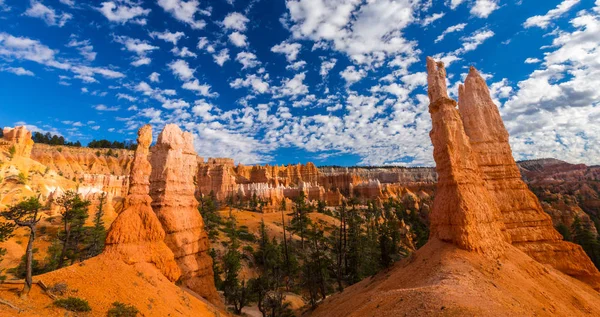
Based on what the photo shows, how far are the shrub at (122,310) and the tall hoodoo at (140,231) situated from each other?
13.9 feet

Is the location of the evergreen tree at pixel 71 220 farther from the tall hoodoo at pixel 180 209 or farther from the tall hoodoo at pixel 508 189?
the tall hoodoo at pixel 508 189

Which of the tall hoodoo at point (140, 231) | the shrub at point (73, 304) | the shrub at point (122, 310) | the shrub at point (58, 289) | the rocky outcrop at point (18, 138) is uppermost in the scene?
the rocky outcrop at point (18, 138)

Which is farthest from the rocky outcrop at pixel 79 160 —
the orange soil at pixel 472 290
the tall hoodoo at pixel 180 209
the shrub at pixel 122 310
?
the orange soil at pixel 472 290

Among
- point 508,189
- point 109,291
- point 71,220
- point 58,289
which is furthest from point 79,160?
point 508,189

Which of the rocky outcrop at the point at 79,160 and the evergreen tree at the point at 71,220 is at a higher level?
the rocky outcrop at the point at 79,160

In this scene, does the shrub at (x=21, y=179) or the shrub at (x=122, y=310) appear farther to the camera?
the shrub at (x=21, y=179)

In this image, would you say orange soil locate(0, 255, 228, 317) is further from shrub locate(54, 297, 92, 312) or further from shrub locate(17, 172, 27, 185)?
shrub locate(17, 172, 27, 185)

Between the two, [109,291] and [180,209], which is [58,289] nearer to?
[109,291]

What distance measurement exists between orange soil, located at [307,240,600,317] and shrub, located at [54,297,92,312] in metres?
12.3

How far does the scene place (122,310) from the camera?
41.5ft

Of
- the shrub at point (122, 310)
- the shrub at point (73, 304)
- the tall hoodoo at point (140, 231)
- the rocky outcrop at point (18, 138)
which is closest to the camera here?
the shrub at point (73, 304)

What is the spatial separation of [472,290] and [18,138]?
85600mm

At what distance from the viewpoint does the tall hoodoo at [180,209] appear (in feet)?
77.8

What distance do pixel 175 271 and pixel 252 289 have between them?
43.3 feet
